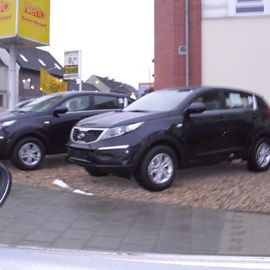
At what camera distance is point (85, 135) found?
26.8 feet

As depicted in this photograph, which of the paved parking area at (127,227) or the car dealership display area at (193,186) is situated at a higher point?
the car dealership display area at (193,186)

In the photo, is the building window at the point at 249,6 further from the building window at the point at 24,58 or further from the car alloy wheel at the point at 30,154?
the building window at the point at 24,58

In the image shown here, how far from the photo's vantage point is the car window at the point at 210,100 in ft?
28.4

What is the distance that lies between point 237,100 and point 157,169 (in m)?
2.42

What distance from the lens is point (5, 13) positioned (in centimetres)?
1575

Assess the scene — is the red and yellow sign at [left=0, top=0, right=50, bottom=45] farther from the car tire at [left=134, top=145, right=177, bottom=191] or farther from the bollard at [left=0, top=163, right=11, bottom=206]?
the bollard at [left=0, top=163, right=11, bottom=206]

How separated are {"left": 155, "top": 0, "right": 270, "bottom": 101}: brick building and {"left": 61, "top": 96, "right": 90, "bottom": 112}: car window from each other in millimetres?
5464

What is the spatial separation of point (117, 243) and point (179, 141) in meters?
3.00

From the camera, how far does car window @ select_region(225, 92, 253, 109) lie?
9127 millimetres

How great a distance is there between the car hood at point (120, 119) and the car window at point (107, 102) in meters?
2.54

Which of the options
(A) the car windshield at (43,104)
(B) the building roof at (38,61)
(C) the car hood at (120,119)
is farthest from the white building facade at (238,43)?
(B) the building roof at (38,61)

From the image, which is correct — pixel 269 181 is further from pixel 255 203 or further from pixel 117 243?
pixel 117 243

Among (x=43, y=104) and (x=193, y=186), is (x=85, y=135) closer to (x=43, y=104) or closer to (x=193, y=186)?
(x=193, y=186)

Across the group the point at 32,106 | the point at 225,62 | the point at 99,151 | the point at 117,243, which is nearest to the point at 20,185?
the point at 99,151
